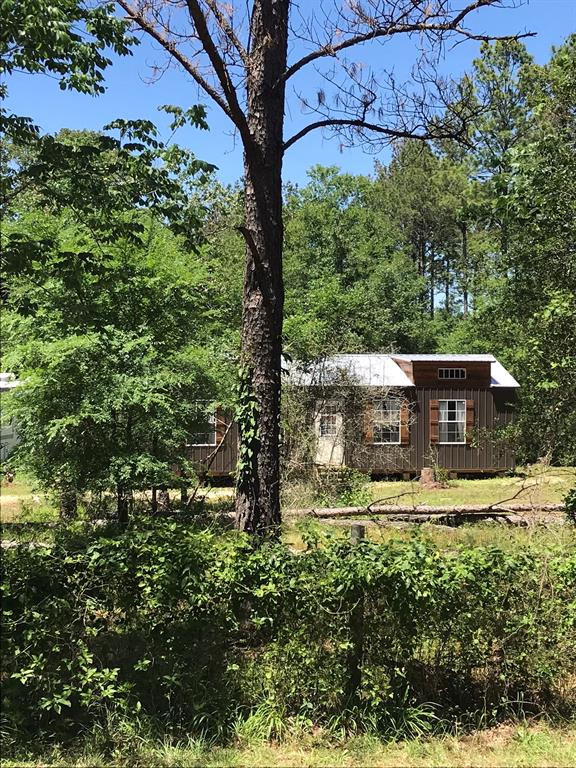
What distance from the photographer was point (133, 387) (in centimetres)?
795

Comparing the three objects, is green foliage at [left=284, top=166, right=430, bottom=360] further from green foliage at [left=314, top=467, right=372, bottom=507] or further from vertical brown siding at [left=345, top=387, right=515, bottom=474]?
green foliage at [left=314, top=467, right=372, bottom=507]

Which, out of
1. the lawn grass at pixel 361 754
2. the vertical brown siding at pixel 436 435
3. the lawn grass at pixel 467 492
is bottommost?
the lawn grass at pixel 361 754

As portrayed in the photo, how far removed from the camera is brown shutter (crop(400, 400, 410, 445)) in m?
18.8

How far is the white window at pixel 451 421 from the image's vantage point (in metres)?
19.8

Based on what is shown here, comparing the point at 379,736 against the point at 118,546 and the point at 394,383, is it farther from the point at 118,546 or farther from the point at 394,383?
the point at 394,383

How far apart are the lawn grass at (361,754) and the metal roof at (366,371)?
8554 mm

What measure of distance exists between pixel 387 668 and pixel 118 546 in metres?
1.82

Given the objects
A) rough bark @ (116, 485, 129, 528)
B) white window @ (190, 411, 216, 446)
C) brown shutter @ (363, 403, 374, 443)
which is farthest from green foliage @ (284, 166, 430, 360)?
rough bark @ (116, 485, 129, 528)

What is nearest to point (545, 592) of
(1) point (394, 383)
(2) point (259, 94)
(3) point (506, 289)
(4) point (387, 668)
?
(4) point (387, 668)

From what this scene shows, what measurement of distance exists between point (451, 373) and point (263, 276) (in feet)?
51.4

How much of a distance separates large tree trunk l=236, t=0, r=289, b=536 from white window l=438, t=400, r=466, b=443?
15.4 m

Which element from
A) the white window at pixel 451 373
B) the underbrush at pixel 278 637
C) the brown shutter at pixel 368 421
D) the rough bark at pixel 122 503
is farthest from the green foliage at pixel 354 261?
the underbrush at pixel 278 637

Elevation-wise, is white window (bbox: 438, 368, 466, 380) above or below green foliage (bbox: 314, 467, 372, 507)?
above

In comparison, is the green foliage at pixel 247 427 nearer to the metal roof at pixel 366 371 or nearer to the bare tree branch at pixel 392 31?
the bare tree branch at pixel 392 31
